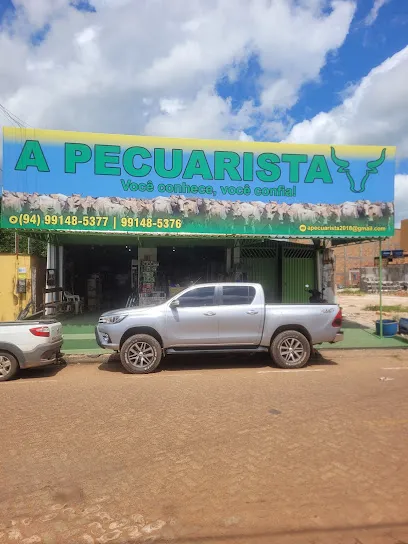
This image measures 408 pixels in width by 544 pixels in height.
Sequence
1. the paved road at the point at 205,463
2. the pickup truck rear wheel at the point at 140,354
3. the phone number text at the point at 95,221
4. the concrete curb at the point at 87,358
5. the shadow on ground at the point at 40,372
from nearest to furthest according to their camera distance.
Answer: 1. the paved road at the point at 205,463
2. the shadow on ground at the point at 40,372
3. the pickup truck rear wheel at the point at 140,354
4. the concrete curb at the point at 87,358
5. the phone number text at the point at 95,221

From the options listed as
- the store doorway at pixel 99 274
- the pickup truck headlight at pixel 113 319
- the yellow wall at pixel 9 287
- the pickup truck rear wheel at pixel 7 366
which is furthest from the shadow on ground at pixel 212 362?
the store doorway at pixel 99 274

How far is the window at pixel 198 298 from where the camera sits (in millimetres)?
8875

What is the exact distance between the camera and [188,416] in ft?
18.9

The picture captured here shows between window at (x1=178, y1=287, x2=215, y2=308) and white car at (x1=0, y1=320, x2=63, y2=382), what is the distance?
2669 millimetres

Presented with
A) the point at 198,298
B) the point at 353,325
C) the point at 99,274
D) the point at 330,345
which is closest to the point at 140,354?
the point at 198,298

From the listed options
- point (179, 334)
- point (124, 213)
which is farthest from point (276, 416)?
point (124, 213)

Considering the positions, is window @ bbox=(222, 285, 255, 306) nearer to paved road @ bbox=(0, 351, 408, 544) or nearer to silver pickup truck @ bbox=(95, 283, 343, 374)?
Result: silver pickup truck @ bbox=(95, 283, 343, 374)

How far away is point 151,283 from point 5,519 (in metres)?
14.8

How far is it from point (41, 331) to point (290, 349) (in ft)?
15.9

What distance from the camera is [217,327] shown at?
28.9ft

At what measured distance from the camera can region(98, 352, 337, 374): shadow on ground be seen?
364 inches

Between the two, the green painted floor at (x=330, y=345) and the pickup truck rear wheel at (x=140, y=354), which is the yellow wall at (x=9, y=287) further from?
the pickup truck rear wheel at (x=140, y=354)

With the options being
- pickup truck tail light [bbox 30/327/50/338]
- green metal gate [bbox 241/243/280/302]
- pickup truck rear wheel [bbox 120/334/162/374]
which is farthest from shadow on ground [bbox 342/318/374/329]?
pickup truck tail light [bbox 30/327/50/338]

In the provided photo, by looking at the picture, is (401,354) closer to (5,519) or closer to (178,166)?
(178,166)
